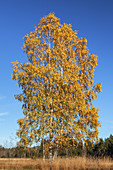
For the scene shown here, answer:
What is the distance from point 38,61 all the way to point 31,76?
74.0 inches

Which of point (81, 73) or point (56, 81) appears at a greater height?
point (81, 73)

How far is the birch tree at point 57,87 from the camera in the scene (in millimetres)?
15367

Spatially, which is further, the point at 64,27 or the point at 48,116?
the point at 64,27

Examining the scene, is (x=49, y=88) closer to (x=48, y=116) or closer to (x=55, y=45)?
(x=48, y=116)

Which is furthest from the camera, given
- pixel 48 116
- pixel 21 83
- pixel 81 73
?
pixel 81 73

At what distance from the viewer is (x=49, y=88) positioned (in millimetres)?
16578

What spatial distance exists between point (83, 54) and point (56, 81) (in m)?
4.33

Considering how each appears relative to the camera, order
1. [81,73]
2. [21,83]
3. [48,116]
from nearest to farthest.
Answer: [48,116]
[21,83]
[81,73]

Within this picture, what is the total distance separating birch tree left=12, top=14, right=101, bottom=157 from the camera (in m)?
15.4

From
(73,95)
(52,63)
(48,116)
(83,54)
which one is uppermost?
(83,54)

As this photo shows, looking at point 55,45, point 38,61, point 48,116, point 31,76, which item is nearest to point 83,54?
point 55,45

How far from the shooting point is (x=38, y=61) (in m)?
17.7

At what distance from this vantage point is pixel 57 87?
53.8 ft

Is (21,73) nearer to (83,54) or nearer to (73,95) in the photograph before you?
(73,95)
